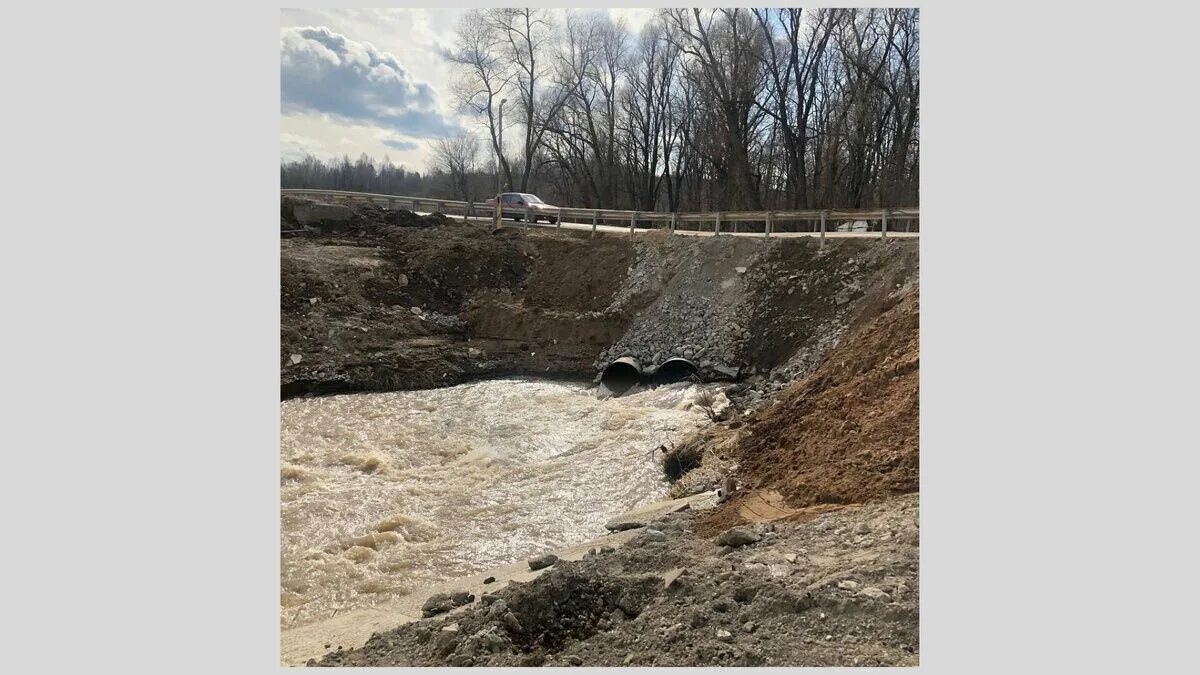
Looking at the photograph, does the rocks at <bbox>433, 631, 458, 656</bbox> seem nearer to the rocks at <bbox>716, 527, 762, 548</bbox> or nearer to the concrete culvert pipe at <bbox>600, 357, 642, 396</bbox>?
the rocks at <bbox>716, 527, 762, 548</bbox>

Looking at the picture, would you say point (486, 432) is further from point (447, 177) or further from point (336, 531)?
point (447, 177)

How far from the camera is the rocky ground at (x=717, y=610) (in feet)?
13.4

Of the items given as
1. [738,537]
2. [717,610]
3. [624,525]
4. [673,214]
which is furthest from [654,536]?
[673,214]

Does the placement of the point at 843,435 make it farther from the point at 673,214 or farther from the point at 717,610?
the point at 673,214

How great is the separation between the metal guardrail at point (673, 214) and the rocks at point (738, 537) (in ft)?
31.1

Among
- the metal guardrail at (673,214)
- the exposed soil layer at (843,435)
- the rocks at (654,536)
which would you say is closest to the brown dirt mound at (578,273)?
the metal guardrail at (673,214)

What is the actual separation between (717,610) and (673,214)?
17505 millimetres

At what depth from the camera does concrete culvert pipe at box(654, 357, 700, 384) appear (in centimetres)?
1549

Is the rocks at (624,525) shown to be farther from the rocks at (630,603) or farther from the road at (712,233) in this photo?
the road at (712,233)

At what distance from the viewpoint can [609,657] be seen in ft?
13.8

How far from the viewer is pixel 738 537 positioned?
5.72 meters

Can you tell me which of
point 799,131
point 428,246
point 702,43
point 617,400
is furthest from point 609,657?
point 799,131

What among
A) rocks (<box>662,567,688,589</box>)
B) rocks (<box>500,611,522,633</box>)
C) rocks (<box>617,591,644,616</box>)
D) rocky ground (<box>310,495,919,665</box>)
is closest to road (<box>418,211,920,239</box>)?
rocky ground (<box>310,495,919,665</box>)

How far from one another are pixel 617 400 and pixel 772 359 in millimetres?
3570
